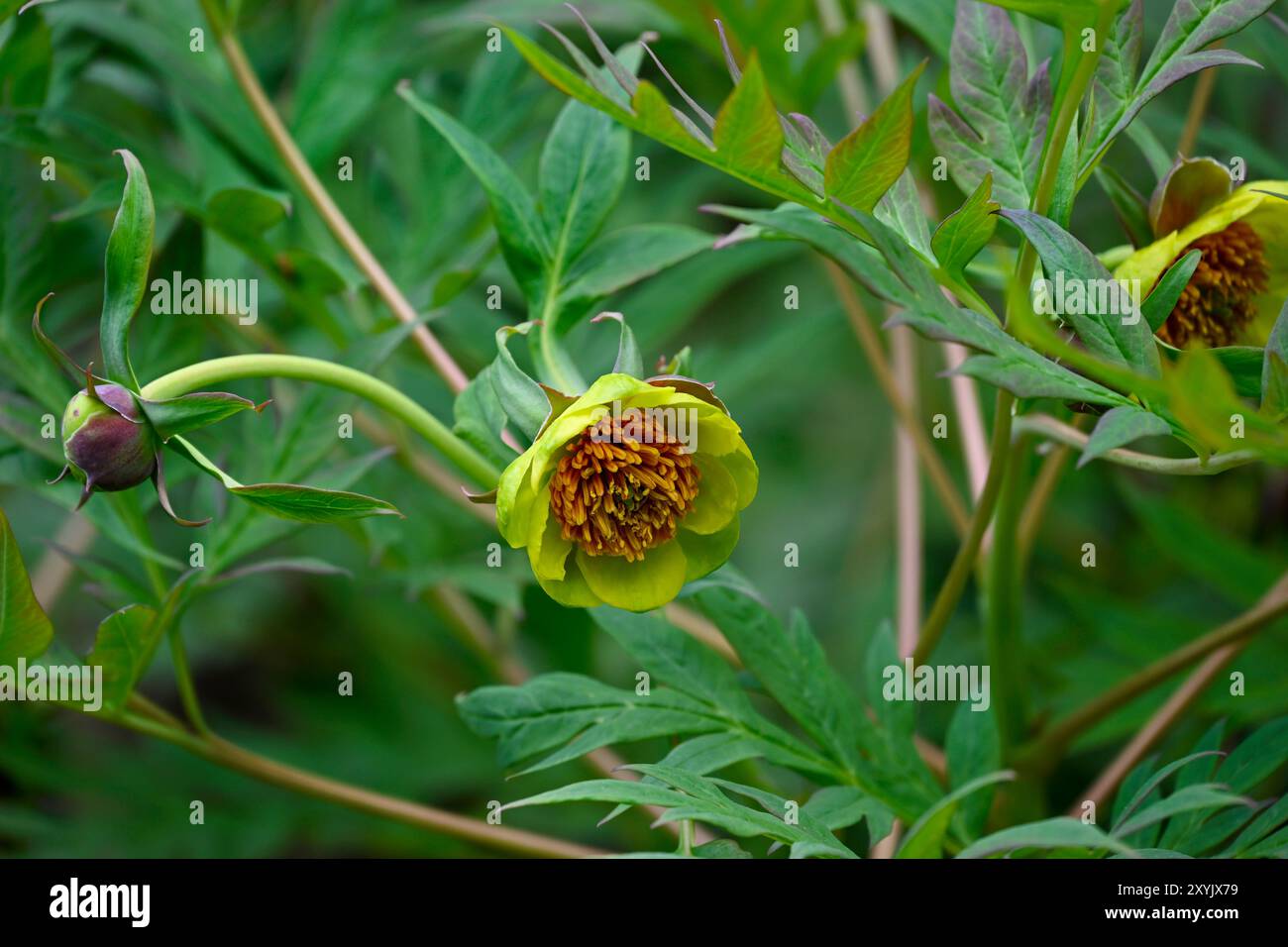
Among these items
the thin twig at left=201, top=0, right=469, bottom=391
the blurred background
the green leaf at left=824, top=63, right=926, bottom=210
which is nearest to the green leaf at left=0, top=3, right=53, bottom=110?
the blurred background

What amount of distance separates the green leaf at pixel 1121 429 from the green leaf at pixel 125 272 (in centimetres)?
47

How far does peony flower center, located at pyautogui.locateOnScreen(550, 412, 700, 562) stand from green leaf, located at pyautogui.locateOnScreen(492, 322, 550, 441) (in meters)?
0.03

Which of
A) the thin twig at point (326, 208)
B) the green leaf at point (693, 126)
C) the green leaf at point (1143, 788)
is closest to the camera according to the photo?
the green leaf at point (693, 126)

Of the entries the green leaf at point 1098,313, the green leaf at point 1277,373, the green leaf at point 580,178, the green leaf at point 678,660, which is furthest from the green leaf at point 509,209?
the green leaf at point 1277,373

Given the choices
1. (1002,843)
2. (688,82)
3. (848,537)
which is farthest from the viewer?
(848,537)

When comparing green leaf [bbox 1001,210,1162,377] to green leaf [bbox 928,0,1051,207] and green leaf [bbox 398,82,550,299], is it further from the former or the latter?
green leaf [bbox 398,82,550,299]

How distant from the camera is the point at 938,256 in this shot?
614 mm

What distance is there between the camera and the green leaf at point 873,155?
549mm

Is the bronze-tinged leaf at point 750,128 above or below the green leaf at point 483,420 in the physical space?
above

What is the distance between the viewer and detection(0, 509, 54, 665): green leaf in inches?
25.7

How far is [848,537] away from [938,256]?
3.85 feet

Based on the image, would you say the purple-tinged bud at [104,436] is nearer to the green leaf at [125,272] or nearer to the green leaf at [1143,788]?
the green leaf at [125,272]
